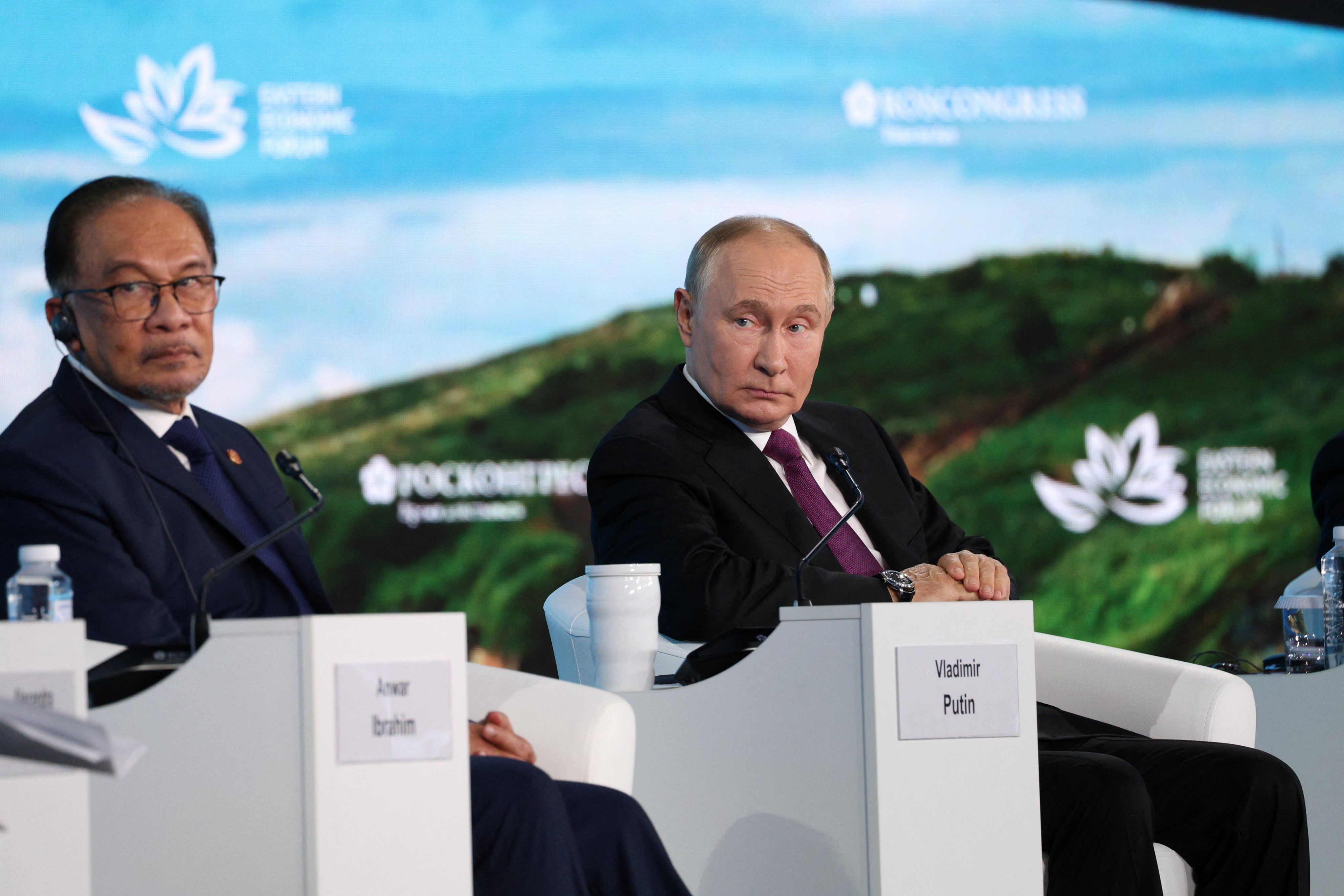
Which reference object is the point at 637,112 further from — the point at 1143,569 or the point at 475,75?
the point at 1143,569

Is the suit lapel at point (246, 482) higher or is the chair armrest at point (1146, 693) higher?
the suit lapel at point (246, 482)

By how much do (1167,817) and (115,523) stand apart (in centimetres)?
157

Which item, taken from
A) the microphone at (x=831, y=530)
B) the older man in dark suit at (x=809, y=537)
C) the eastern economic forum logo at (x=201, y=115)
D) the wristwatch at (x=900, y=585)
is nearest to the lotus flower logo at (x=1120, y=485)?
the older man in dark suit at (x=809, y=537)

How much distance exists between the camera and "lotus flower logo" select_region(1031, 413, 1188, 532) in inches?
216

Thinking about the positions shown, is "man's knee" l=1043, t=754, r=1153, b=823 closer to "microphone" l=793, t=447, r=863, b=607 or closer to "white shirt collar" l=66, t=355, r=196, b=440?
"microphone" l=793, t=447, r=863, b=607

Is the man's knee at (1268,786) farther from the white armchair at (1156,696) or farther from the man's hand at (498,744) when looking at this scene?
the man's hand at (498,744)

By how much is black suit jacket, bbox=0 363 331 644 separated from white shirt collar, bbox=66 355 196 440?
0.6 inches

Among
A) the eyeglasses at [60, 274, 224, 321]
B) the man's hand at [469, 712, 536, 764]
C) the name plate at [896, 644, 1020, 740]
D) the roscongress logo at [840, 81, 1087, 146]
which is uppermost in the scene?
the roscongress logo at [840, 81, 1087, 146]

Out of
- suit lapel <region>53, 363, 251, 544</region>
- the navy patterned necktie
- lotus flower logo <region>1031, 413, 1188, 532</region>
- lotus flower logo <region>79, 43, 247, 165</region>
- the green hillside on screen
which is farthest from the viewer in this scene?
lotus flower logo <region>1031, 413, 1188, 532</region>

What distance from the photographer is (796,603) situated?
1997 mm

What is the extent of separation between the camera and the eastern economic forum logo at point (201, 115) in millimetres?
4629

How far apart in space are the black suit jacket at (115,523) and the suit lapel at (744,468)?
747 mm

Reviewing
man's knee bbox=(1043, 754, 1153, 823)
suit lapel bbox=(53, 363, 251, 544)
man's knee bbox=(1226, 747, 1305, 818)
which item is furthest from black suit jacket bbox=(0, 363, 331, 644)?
man's knee bbox=(1226, 747, 1305, 818)

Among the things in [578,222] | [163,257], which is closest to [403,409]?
[578,222]
